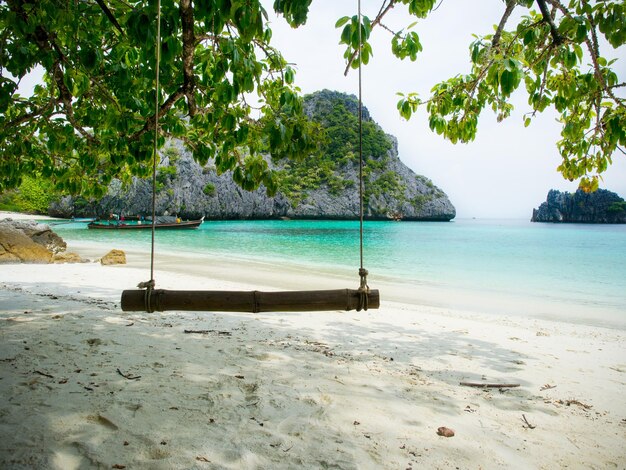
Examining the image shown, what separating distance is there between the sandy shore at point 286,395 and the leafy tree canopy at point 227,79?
1.68 m

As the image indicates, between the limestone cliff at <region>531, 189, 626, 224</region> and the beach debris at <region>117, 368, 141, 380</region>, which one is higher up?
the limestone cliff at <region>531, 189, 626, 224</region>

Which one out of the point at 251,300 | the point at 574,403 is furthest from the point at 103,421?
the point at 574,403

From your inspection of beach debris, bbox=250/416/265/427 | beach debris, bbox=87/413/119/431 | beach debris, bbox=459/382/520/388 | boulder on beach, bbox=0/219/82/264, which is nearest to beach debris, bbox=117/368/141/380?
beach debris, bbox=87/413/119/431

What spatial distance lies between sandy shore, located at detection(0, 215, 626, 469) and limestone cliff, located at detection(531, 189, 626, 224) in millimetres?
96734

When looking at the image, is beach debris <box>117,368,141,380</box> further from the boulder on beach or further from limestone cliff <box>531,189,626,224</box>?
limestone cliff <box>531,189,626,224</box>

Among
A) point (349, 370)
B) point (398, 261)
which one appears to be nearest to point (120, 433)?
point (349, 370)

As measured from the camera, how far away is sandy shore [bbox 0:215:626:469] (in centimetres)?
195

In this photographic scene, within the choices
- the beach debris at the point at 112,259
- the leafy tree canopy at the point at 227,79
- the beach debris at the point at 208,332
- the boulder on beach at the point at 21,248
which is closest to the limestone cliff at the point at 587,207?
→ the beach debris at the point at 112,259

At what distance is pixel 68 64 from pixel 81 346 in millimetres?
2638

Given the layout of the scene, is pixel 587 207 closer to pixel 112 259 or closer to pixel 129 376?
pixel 112 259

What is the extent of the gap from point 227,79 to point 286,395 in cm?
260

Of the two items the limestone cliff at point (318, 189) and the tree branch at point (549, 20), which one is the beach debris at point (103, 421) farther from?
the limestone cliff at point (318, 189)

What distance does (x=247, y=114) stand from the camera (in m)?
4.12

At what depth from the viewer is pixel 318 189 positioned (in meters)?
82.6
